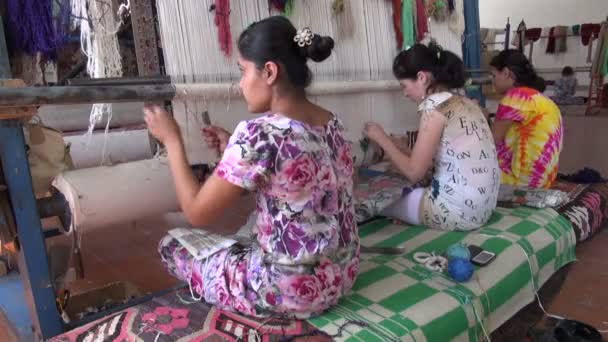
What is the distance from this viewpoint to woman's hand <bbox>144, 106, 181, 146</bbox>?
1189mm

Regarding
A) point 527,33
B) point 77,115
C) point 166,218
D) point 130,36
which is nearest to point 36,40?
point 130,36

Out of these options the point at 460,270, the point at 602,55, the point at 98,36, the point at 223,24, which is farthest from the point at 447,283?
the point at 602,55

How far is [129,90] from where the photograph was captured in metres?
1.24

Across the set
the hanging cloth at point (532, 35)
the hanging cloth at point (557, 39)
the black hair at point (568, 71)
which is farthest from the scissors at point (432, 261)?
the hanging cloth at point (557, 39)

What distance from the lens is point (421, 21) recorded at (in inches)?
92.4

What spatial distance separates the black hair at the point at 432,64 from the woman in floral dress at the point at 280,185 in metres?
0.77

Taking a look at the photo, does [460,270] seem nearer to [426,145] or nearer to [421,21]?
[426,145]

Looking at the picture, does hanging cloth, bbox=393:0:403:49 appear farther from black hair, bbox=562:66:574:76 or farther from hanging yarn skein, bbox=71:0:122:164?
black hair, bbox=562:66:574:76

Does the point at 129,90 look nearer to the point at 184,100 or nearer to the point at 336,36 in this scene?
the point at 184,100

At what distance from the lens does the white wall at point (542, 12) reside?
21.4ft

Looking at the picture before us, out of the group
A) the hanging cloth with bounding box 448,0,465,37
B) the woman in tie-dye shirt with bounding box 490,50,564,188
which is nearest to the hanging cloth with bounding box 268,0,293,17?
the hanging cloth with bounding box 448,0,465,37

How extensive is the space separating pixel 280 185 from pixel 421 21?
159 cm

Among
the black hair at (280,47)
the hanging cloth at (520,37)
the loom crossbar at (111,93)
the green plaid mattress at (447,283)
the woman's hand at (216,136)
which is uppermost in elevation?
the hanging cloth at (520,37)

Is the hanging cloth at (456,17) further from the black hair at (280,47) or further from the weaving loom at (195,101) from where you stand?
the black hair at (280,47)
